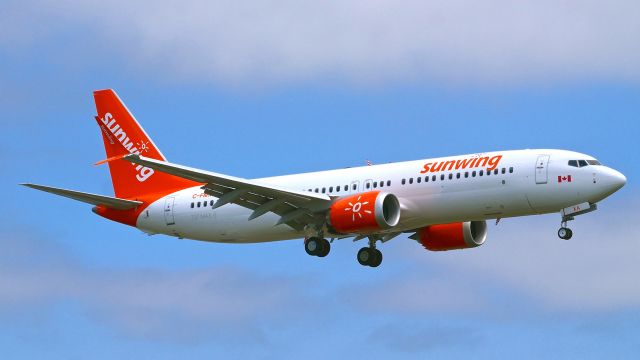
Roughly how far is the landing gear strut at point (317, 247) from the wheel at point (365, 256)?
2683mm

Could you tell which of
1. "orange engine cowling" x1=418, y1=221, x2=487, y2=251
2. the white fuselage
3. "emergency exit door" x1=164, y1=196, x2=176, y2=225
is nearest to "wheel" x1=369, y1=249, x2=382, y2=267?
"orange engine cowling" x1=418, y1=221, x2=487, y2=251

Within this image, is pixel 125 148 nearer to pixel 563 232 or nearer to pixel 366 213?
pixel 366 213

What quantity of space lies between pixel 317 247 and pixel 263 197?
322cm

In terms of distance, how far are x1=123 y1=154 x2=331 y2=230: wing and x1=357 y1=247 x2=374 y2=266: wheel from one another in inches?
133

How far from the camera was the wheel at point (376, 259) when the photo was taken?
66062 mm

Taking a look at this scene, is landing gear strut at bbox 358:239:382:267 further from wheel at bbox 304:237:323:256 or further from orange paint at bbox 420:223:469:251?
wheel at bbox 304:237:323:256

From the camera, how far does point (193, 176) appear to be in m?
60.3

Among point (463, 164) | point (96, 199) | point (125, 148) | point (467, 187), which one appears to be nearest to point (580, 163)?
point (467, 187)

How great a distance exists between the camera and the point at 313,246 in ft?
209

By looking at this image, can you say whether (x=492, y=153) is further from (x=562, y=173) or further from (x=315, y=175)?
(x=315, y=175)

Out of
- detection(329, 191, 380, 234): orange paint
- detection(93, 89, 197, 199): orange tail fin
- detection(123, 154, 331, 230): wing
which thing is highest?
detection(93, 89, 197, 199): orange tail fin

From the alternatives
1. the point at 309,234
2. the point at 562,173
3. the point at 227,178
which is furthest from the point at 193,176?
the point at 562,173

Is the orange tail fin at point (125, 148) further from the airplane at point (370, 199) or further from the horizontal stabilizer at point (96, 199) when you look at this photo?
the horizontal stabilizer at point (96, 199)

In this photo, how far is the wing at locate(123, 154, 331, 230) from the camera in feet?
199
